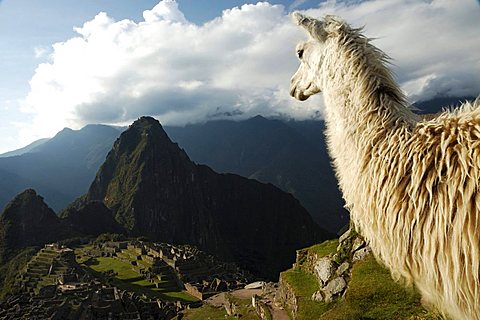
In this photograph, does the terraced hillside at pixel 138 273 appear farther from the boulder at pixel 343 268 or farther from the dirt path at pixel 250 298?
the boulder at pixel 343 268

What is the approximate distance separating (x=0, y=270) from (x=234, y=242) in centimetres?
6686

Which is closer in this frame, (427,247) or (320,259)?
(427,247)

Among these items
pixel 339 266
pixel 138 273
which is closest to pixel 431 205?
pixel 339 266

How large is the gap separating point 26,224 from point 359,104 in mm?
84910

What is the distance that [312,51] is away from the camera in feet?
8.95

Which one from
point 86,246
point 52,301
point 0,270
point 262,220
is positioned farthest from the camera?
point 262,220

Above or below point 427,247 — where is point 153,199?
below

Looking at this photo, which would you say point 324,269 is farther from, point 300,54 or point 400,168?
point 400,168

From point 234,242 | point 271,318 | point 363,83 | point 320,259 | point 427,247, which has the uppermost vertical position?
point 363,83

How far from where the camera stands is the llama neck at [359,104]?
2.38 meters

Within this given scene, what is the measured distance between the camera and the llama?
194 centimetres

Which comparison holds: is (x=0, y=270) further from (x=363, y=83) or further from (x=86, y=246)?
(x=363, y=83)

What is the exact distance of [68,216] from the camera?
8556cm

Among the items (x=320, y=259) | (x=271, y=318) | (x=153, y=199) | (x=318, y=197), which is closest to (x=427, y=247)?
(x=320, y=259)
